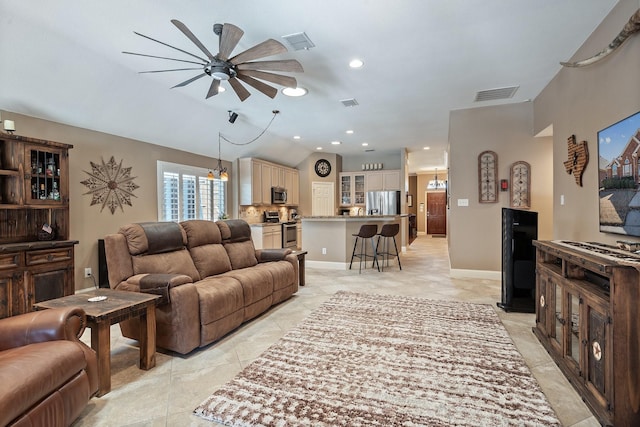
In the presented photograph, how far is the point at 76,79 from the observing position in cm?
365

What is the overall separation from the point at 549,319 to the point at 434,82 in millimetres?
3001

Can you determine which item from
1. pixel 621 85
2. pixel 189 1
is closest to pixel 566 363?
pixel 621 85

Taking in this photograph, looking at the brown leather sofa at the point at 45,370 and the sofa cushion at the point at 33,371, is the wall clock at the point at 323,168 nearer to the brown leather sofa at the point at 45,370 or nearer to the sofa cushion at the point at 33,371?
the brown leather sofa at the point at 45,370

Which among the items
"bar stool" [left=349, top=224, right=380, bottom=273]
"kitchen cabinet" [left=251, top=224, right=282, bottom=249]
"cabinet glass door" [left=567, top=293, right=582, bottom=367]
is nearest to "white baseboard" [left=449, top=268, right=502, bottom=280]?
"bar stool" [left=349, top=224, right=380, bottom=273]

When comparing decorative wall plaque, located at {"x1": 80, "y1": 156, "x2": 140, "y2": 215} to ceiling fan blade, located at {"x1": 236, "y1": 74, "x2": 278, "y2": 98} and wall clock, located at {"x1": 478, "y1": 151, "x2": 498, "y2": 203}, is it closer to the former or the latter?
ceiling fan blade, located at {"x1": 236, "y1": 74, "x2": 278, "y2": 98}

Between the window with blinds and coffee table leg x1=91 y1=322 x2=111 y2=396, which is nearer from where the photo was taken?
coffee table leg x1=91 y1=322 x2=111 y2=396

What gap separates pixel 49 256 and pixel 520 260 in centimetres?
542

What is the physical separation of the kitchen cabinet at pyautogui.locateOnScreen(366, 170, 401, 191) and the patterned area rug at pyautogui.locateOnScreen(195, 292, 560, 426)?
5872 millimetres

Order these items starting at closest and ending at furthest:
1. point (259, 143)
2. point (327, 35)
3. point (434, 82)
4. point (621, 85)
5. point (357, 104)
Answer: point (621, 85), point (327, 35), point (434, 82), point (357, 104), point (259, 143)

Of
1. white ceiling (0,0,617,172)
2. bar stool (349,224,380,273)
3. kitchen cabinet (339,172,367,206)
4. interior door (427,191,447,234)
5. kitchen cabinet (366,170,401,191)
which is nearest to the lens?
white ceiling (0,0,617,172)

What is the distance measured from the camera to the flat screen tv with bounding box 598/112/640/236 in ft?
7.16

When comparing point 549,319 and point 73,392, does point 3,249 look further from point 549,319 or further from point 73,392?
point 549,319

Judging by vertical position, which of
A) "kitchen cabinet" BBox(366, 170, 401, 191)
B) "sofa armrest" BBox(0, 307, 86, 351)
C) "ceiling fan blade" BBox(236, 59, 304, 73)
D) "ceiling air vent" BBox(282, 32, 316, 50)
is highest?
"ceiling air vent" BBox(282, 32, 316, 50)

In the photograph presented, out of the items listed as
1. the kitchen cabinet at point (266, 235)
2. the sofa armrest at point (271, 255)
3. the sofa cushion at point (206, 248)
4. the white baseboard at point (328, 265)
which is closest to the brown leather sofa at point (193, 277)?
the sofa cushion at point (206, 248)
